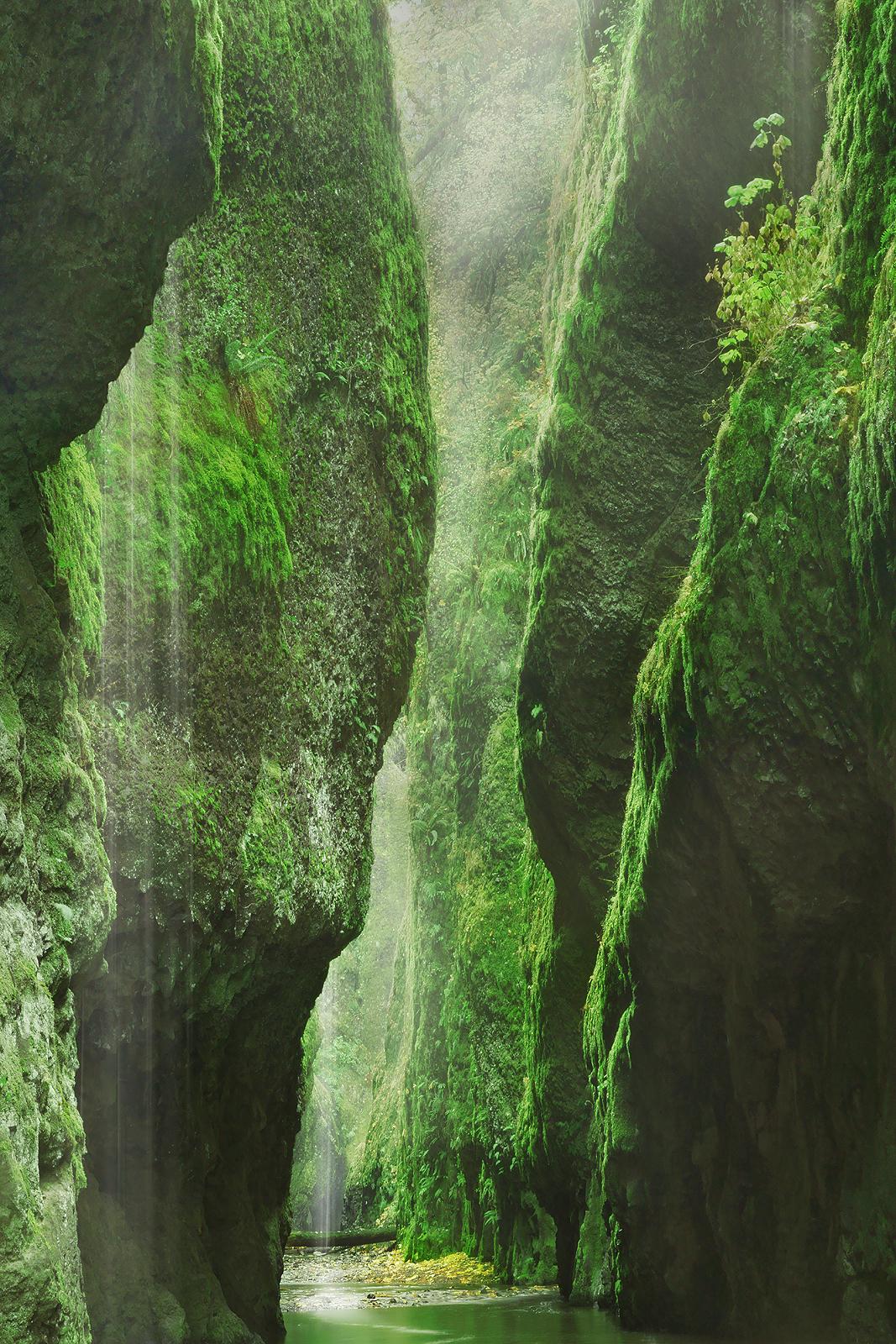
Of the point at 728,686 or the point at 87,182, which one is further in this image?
the point at 728,686

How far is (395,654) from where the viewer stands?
12.6 m

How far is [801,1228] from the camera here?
364 inches

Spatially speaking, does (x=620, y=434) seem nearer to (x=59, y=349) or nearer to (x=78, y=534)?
(x=78, y=534)

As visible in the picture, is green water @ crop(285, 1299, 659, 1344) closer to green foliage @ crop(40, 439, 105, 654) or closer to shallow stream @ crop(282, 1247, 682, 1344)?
shallow stream @ crop(282, 1247, 682, 1344)

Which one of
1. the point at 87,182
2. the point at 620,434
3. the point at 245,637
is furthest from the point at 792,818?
the point at 620,434

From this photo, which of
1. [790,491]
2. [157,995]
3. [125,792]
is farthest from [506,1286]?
[790,491]

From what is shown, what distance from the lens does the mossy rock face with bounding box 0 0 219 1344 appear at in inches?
193

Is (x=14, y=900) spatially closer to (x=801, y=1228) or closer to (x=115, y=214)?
(x=115, y=214)

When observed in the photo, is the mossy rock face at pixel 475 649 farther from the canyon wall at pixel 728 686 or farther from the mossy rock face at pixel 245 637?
the mossy rock face at pixel 245 637

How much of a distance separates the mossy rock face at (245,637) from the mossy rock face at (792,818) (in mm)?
2769

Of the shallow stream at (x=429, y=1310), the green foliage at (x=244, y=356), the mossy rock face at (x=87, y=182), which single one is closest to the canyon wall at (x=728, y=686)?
the shallow stream at (x=429, y=1310)

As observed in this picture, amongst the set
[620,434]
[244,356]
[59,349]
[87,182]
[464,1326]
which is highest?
[620,434]

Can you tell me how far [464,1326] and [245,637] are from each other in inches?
269

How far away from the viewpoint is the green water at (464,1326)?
10.6m
